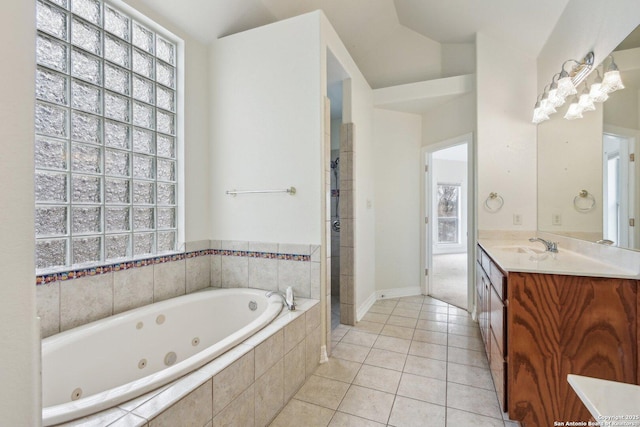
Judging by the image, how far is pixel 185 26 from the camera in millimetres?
2254

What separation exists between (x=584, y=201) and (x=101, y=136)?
10.4 feet

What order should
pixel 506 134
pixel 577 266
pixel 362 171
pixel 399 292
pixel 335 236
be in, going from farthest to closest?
pixel 335 236 → pixel 399 292 → pixel 362 171 → pixel 506 134 → pixel 577 266

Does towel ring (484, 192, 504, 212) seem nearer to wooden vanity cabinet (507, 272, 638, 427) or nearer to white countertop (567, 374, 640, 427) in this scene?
wooden vanity cabinet (507, 272, 638, 427)

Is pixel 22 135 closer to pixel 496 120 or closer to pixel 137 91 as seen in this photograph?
pixel 137 91

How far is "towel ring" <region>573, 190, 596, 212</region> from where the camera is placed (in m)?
1.93

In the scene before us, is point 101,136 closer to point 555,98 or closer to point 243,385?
point 243,385

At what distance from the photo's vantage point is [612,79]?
1670mm

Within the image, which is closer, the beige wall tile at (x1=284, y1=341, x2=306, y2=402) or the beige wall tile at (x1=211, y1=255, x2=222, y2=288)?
Answer: the beige wall tile at (x1=284, y1=341, x2=306, y2=402)

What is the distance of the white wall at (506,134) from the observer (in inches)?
111

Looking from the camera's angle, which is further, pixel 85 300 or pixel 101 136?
pixel 101 136

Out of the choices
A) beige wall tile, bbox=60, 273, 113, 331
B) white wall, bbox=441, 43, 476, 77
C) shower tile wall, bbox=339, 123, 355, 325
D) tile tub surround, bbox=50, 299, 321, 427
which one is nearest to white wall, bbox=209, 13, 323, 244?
tile tub surround, bbox=50, 299, 321, 427

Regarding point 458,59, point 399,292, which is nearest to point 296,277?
point 399,292

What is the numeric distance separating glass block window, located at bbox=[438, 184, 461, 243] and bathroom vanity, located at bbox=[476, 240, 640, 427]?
20.6 ft

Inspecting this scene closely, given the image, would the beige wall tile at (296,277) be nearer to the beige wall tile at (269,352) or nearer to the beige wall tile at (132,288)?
the beige wall tile at (269,352)
